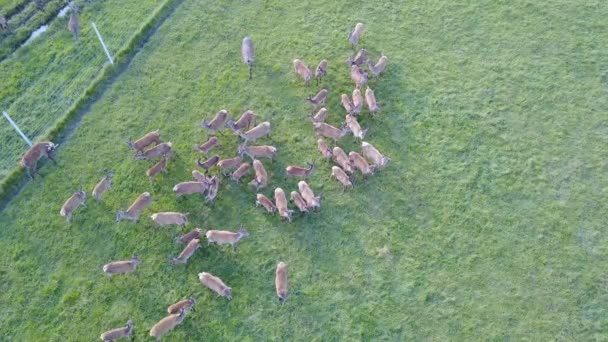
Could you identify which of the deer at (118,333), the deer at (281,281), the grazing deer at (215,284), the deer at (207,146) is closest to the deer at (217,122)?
the deer at (207,146)

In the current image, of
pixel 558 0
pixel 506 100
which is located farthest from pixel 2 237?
pixel 558 0

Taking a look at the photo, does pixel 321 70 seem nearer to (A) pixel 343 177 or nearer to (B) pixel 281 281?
(A) pixel 343 177

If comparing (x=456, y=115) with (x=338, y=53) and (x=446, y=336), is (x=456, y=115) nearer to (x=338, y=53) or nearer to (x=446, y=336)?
(x=338, y=53)

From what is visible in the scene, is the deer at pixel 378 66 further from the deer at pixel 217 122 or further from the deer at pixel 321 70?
the deer at pixel 217 122

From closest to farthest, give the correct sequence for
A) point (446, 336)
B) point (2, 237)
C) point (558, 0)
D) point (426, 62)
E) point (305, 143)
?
point (446, 336) → point (2, 237) → point (305, 143) → point (426, 62) → point (558, 0)

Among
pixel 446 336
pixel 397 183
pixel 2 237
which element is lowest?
pixel 446 336

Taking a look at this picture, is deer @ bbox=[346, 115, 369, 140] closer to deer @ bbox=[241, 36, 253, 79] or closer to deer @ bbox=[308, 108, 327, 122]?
deer @ bbox=[308, 108, 327, 122]
